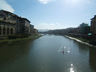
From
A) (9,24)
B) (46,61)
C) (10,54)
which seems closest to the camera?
(46,61)

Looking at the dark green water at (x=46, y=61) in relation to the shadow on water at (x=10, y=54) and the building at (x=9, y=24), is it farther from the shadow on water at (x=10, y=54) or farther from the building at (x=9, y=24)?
the building at (x=9, y=24)

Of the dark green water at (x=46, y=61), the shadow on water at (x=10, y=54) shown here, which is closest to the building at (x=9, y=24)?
the shadow on water at (x=10, y=54)

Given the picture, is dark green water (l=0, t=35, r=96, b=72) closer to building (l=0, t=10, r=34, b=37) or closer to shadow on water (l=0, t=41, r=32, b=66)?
shadow on water (l=0, t=41, r=32, b=66)

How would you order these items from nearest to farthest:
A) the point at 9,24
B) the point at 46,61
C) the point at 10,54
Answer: the point at 46,61 → the point at 10,54 → the point at 9,24

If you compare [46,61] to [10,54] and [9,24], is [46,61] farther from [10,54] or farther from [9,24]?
[9,24]

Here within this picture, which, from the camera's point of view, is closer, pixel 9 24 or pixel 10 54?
pixel 10 54

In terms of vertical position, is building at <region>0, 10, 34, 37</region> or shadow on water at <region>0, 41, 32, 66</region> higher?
building at <region>0, 10, 34, 37</region>

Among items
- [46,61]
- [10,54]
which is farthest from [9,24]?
[46,61]

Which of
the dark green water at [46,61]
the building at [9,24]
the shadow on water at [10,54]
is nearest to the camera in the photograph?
the dark green water at [46,61]

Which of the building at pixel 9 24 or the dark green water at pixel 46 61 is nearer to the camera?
the dark green water at pixel 46 61

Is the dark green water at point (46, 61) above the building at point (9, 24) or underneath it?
underneath

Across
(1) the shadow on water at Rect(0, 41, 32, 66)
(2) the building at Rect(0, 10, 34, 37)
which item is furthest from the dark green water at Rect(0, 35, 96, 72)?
(2) the building at Rect(0, 10, 34, 37)

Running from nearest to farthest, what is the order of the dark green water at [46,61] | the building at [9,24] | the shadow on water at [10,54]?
the dark green water at [46,61] < the shadow on water at [10,54] < the building at [9,24]

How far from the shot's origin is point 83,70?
31.4ft
